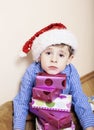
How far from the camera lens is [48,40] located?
3.71 feet

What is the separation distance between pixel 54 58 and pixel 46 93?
160 millimetres

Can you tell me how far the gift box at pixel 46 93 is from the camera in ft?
3.56

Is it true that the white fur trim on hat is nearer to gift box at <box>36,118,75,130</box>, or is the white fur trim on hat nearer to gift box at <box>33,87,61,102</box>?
gift box at <box>33,87,61,102</box>

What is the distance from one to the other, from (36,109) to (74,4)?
0.70m

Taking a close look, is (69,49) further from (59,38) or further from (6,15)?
(6,15)

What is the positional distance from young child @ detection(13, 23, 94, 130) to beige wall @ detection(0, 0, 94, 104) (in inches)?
3.7

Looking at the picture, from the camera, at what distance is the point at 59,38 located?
3.71 ft

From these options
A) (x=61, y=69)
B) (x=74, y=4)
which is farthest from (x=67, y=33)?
(x=74, y=4)

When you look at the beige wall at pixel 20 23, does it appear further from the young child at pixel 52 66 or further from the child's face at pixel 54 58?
the child's face at pixel 54 58

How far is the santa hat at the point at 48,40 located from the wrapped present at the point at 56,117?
0.27 meters

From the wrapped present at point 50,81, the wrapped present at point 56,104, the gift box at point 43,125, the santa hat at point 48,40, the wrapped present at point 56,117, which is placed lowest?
the gift box at point 43,125

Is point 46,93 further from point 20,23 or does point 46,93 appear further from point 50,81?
point 20,23

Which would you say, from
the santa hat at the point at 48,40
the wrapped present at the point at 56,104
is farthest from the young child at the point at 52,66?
the wrapped present at the point at 56,104

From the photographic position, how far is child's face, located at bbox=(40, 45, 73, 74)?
3.73 ft
